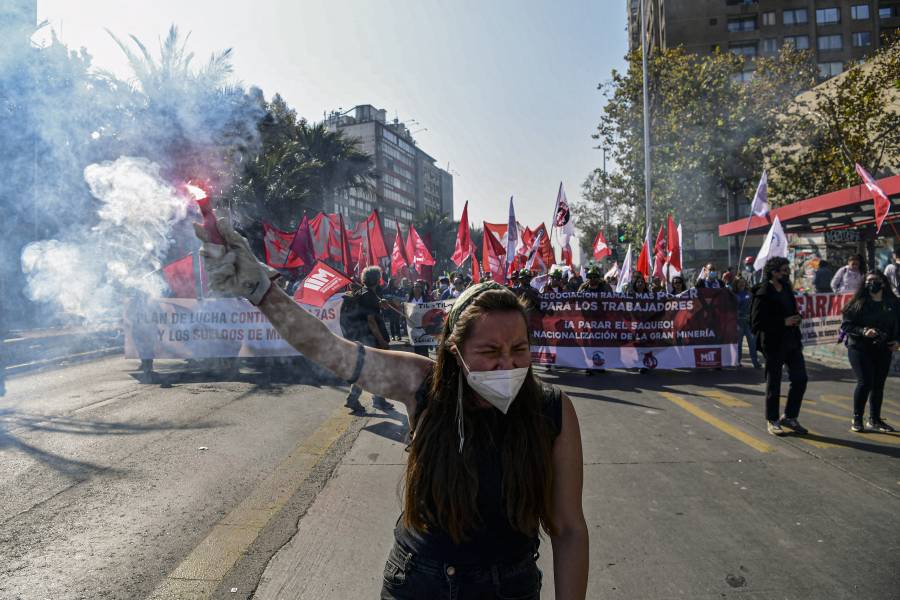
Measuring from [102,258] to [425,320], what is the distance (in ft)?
18.2

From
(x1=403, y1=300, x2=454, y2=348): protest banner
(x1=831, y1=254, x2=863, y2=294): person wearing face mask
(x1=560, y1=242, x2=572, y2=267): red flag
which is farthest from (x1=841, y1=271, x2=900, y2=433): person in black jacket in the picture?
(x1=560, y1=242, x2=572, y2=267): red flag

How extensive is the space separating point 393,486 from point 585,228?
4727 centimetres

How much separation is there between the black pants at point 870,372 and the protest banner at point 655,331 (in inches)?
166

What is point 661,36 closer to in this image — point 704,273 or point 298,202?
point 298,202

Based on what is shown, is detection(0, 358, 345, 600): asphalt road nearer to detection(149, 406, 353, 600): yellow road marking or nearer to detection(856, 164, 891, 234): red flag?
detection(149, 406, 353, 600): yellow road marking

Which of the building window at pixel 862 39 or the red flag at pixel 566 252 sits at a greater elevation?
the building window at pixel 862 39

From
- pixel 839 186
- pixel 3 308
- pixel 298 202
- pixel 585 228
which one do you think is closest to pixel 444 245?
pixel 585 228

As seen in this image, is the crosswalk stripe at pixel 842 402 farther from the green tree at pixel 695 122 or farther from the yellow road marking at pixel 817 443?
the green tree at pixel 695 122

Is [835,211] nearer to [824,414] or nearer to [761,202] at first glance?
[761,202]

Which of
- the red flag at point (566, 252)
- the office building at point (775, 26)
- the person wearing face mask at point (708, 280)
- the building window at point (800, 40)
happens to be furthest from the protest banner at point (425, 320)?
the building window at point (800, 40)

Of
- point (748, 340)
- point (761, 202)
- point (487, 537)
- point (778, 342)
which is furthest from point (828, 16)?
point (487, 537)

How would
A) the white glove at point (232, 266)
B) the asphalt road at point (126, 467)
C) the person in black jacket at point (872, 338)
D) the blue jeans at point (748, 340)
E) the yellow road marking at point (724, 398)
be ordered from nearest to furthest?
the white glove at point (232, 266)
the asphalt road at point (126, 467)
the person in black jacket at point (872, 338)
the yellow road marking at point (724, 398)
the blue jeans at point (748, 340)

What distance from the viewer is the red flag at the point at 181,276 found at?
1016 centimetres

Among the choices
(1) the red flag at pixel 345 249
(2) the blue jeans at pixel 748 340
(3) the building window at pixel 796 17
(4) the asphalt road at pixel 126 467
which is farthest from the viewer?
(3) the building window at pixel 796 17
